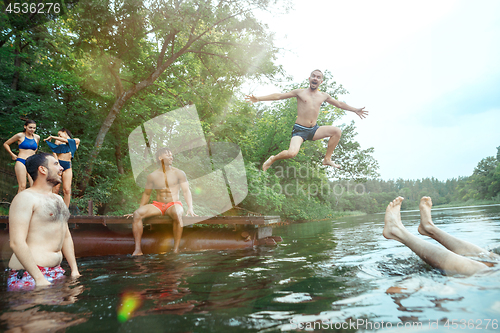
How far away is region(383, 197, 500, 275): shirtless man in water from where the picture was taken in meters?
3.26

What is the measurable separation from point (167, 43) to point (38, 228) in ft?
37.3

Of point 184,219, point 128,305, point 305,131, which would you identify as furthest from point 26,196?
point 305,131

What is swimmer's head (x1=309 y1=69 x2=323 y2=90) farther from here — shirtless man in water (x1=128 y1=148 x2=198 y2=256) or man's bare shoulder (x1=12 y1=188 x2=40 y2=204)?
man's bare shoulder (x1=12 y1=188 x2=40 y2=204)

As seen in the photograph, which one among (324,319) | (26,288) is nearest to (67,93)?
(26,288)

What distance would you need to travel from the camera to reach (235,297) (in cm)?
295

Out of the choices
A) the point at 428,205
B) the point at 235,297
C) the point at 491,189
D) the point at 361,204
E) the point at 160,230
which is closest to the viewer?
the point at 235,297

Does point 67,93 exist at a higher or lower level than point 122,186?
higher

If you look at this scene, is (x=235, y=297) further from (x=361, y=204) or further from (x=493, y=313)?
(x=361, y=204)

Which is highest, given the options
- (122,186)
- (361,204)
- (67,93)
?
(67,93)

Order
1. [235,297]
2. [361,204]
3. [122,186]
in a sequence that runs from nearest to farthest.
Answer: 1. [235,297]
2. [122,186]
3. [361,204]

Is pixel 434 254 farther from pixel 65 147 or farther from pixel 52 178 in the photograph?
pixel 65 147

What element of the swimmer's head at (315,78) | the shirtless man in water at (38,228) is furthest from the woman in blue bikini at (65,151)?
the swimmer's head at (315,78)

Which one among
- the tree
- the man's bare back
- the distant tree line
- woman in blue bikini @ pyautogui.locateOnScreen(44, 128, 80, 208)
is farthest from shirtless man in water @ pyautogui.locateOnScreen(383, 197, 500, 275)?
the distant tree line

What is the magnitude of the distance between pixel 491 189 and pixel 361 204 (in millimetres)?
26187
